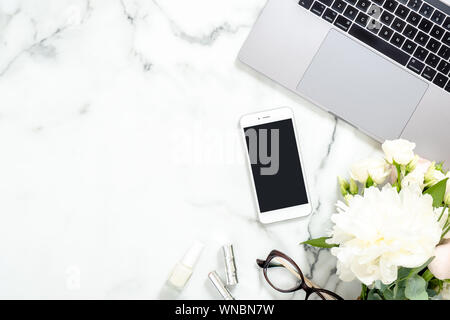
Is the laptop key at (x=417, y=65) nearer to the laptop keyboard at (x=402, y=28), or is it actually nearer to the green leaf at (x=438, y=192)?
the laptop keyboard at (x=402, y=28)

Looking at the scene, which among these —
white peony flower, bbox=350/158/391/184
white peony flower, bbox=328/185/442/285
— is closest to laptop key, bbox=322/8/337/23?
white peony flower, bbox=350/158/391/184

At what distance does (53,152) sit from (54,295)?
8.9 inches

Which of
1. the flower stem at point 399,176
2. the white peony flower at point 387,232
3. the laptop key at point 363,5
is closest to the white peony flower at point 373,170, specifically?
the flower stem at point 399,176

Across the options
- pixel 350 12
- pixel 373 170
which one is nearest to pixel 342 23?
pixel 350 12

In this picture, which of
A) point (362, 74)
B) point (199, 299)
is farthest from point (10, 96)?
point (362, 74)

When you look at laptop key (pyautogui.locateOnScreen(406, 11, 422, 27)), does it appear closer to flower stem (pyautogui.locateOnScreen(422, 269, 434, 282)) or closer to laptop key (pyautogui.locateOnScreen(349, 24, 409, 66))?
laptop key (pyautogui.locateOnScreen(349, 24, 409, 66))

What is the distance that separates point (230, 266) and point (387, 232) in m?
0.32

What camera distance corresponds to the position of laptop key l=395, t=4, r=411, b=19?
0.71m

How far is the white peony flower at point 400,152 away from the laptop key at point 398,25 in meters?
0.22

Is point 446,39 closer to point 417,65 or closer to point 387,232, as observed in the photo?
point 417,65

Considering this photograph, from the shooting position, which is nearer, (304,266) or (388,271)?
(388,271)
